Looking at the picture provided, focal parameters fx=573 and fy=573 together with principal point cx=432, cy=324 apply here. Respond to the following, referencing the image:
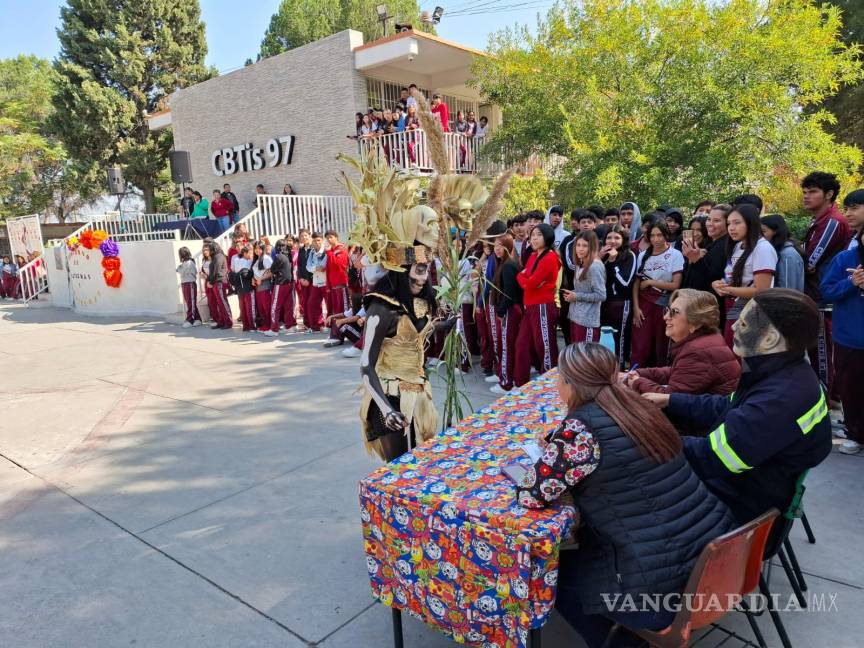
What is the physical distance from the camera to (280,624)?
2.72m

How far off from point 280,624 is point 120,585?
1.04 meters

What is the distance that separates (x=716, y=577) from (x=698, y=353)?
145cm

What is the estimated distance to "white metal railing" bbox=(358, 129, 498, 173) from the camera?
1329 centimetres

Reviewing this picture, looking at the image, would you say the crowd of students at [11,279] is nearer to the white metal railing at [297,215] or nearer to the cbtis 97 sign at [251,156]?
the cbtis 97 sign at [251,156]

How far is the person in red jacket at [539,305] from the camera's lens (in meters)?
5.68

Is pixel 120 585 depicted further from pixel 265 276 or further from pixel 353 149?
pixel 353 149

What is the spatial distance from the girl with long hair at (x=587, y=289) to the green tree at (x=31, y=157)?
25042mm

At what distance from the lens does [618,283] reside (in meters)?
6.01

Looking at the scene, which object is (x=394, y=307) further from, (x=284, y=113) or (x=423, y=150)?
(x=284, y=113)

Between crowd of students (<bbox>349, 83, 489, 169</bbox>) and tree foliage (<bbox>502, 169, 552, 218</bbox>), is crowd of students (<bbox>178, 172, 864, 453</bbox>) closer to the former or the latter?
tree foliage (<bbox>502, 169, 552, 218</bbox>)

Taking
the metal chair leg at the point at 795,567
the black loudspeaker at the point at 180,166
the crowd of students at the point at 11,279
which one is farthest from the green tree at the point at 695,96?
the crowd of students at the point at 11,279

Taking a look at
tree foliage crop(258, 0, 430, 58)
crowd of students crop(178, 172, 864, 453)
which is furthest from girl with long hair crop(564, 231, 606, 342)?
tree foliage crop(258, 0, 430, 58)

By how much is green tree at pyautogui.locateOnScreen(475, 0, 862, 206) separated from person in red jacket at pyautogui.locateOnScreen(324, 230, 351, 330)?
4.53m

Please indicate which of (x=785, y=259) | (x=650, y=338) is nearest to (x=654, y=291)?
(x=650, y=338)
